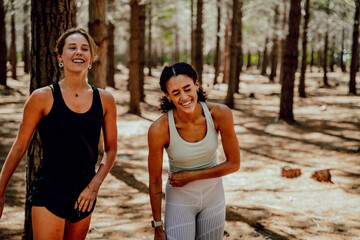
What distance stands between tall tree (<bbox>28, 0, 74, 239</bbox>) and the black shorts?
1.05 m

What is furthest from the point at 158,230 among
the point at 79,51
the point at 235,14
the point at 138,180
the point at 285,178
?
the point at 235,14

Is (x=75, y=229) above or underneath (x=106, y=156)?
underneath

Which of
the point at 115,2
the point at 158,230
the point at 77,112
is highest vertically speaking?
the point at 115,2

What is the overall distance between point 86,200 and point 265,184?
518cm

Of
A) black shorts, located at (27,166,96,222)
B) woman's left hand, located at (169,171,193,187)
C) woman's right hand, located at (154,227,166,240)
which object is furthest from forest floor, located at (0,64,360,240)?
black shorts, located at (27,166,96,222)

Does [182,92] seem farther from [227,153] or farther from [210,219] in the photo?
[210,219]

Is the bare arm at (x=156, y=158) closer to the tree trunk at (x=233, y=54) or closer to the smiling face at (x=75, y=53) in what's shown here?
the smiling face at (x=75, y=53)

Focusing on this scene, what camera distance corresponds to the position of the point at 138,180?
7211mm

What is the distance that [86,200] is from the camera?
2.38 metres

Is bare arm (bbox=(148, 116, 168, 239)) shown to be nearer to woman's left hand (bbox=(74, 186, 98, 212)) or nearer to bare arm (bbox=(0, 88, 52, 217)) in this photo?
woman's left hand (bbox=(74, 186, 98, 212))

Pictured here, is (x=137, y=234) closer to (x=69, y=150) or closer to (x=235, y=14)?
(x=69, y=150)

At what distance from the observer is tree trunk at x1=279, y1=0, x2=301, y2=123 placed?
39.6 ft

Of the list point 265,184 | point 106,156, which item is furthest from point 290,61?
point 106,156

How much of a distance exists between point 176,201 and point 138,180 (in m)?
4.61
